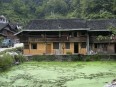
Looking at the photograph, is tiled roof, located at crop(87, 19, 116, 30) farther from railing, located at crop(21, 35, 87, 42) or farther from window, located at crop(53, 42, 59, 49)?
window, located at crop(53, 42, 59, 49)

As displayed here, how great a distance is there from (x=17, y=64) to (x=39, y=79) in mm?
11485

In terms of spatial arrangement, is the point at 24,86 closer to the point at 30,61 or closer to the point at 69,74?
the point at 69,74

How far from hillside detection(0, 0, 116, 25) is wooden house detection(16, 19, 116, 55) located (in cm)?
3986

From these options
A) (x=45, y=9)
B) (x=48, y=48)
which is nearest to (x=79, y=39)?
(x=48, y=48)

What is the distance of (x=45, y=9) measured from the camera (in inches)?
4872

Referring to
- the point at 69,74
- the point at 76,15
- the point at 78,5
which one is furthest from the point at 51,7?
the point at 69,74

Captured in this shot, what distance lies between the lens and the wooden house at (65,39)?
45.4 meters

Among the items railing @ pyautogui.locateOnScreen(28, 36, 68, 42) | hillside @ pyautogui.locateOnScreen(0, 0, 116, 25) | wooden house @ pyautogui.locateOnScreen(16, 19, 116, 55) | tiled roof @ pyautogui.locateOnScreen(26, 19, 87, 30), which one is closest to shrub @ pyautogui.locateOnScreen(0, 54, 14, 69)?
railing @ pyautogui.locateOnScreen(28, 36, 68, 42)

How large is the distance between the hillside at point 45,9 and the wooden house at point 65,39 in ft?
131

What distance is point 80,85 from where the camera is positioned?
2167 cm

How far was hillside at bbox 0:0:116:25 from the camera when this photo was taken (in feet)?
290

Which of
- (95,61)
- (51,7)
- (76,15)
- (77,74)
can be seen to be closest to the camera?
(77,74)

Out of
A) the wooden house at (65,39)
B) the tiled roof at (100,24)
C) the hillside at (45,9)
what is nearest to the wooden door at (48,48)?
the wooden house at (65,39)

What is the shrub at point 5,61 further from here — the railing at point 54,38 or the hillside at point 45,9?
the hillside at point 45,9
